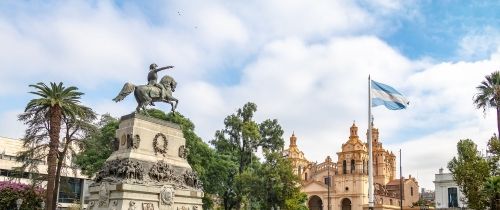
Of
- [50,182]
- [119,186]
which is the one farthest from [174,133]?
[50,182]

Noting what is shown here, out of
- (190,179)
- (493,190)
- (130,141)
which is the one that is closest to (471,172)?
(493,190)

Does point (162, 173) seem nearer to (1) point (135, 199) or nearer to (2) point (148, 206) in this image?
(2) point (148, 206)

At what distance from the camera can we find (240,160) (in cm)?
5253

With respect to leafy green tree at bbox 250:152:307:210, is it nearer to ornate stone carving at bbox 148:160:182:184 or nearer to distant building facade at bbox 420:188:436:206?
ornate stone carving at bbox 148:160:182:184

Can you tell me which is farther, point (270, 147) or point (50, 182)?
point (270, 147)

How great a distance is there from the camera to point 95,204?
72.1ft

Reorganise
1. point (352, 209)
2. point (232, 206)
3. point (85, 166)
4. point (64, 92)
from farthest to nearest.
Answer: point (352, 209), point (232, 206), point (85, 166), point (64, 92)

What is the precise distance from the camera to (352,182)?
84500 mm

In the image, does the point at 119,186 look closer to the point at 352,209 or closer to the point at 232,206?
the point at 232,206

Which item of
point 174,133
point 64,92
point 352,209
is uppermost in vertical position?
point 64,92

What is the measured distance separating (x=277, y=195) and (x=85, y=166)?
1629 cm

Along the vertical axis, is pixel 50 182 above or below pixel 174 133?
below

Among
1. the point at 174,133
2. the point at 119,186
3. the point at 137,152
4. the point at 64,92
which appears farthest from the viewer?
the point at 64,92

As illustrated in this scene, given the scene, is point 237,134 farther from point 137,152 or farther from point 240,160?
point 137,152
